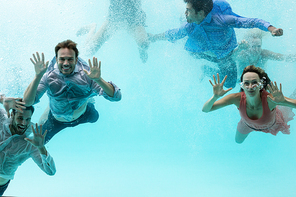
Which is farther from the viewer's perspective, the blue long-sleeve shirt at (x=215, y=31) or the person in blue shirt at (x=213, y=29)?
the blue long-sleeve shirt at (x=215, y=31)

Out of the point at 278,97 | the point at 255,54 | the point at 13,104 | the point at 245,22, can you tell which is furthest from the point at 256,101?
the point at 13,104

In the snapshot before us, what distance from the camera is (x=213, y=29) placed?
4797 mm

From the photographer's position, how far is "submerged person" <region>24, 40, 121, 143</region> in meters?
2.90

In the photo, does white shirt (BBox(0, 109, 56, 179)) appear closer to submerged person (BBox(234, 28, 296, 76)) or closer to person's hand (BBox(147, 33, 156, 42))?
person's hand (BBox(147, 33, 156, 42))

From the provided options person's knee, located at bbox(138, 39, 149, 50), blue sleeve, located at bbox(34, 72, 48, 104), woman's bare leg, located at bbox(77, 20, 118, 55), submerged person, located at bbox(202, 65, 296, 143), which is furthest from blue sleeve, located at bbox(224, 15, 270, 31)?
blue sleeve, located at bbox(34, 72, 48, 104)

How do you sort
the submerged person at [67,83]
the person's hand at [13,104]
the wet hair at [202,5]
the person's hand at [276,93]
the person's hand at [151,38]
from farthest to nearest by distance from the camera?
the person's hand at [151,38] → the wet hair at [202,5] → the person's hand at [276,93] → the person's hand at [13,104] → the submerged person at [67,83]

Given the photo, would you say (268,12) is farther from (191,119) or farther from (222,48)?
(191,119)

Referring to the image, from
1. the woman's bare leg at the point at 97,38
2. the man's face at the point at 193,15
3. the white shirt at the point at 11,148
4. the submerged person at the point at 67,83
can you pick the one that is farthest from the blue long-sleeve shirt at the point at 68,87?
the woman's bare leg at the point at 97,38

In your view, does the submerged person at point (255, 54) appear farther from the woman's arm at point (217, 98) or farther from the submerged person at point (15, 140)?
the submerged person at point (15, 140)

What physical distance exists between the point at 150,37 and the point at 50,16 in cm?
595

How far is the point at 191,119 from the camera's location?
857 inches

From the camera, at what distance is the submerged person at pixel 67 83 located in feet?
9.52

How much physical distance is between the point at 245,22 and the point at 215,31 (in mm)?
585

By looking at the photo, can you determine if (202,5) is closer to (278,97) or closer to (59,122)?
(278,97)
